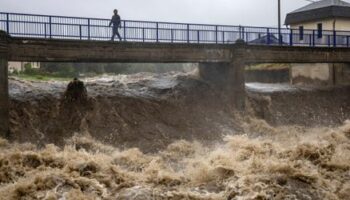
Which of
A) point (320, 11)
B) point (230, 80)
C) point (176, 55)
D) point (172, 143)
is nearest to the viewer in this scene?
point (172, 143)

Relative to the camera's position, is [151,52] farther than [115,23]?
Yes

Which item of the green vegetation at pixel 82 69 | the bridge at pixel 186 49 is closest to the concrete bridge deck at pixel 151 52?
the bridge at pixel 186 49

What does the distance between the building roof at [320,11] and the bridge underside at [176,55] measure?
294 inches

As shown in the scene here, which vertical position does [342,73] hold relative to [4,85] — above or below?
above

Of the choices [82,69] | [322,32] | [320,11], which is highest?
[320,11]

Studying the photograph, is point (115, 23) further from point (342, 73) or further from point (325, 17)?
point (325, 17)

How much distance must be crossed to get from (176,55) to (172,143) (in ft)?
16.6

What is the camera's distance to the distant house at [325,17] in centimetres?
3916

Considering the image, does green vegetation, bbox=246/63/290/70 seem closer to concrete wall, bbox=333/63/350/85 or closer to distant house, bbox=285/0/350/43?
distant house, bbox=285/0/350/43

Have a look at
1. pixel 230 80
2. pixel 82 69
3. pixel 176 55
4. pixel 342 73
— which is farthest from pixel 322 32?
pixel 82 69

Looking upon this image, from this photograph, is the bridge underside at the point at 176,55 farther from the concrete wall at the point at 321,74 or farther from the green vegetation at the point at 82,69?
the green vegetation at the point at 82,69

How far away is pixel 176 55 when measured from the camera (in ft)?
82.7

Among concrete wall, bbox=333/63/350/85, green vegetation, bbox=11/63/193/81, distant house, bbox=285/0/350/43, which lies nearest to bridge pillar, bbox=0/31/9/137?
green vegetation, bbox=11/63/193/81

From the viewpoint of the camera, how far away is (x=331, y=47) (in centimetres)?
3167
